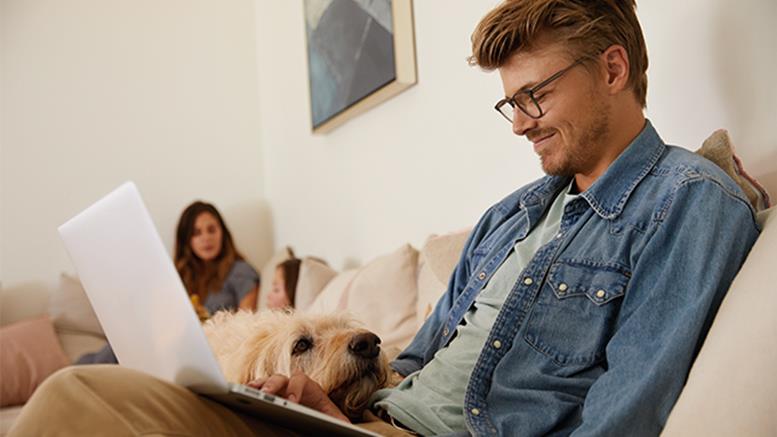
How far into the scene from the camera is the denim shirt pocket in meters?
1.19

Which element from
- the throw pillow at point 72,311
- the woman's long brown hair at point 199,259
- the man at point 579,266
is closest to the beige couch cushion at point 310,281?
the woman's long brown hair at point 199,259

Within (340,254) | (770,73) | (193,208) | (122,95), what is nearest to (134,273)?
(770,73)

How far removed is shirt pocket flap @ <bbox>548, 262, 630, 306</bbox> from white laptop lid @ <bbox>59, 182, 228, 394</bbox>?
1.94 feet

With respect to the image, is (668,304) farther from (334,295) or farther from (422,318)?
(334,295)

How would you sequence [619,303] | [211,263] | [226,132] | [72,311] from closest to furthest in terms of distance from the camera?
1. [619,303]
2. [72,311]
3. [211,263]
4. [226,132]

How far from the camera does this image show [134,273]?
1057 mm

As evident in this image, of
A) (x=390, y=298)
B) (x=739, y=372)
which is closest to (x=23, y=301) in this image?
(x=390, y=298)

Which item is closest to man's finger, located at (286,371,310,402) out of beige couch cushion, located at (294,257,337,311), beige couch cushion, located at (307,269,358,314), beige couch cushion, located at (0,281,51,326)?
beige couch cushion, located at (307,269,358,314)

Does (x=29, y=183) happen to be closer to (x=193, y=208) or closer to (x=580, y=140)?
(x=193, y=208)

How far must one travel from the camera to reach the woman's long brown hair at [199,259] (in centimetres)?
414

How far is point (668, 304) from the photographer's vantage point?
1.09 metres

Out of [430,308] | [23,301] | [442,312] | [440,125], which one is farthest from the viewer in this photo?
[23,301]

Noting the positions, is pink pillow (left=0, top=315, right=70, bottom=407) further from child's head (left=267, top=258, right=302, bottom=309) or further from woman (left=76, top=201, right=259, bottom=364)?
child's head (left=267, top=258, right=302, bottom=309)

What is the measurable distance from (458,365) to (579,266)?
28 cm
